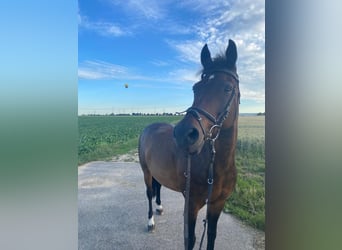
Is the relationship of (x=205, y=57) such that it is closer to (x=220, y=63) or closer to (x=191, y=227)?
(x=220, y=63)

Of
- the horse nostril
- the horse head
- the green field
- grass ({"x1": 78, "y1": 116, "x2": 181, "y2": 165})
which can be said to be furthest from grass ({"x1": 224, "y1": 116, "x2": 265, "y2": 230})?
grass ({"x1": 78, "y1": 116, "x2": 181, "y2": 165})

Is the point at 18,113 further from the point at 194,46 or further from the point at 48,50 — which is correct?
the point at 194,46

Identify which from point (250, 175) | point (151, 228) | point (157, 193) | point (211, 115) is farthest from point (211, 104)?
point (151, 228)

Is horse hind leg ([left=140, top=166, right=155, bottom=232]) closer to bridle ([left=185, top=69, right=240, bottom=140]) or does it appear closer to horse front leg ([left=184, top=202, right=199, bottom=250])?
horse front leg ([left=184, top=202, right=199, bottom=250])

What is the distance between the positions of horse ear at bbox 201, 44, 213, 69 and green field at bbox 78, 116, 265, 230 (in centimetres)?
35

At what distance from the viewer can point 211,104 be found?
1242 mm

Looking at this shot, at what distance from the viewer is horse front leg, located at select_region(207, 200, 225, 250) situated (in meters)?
1.37

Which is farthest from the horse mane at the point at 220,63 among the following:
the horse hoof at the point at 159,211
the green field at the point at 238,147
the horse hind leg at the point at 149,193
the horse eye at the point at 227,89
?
the horse hoof at the point at 159,211

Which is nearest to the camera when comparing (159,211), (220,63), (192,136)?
(192,136)

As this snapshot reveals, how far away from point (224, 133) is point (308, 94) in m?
0.49

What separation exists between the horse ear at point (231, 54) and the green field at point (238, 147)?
32 cm

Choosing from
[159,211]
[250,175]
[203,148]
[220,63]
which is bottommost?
[159,211]

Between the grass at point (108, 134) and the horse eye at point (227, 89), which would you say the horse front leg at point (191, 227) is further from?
the horse eye at point (227, 89)

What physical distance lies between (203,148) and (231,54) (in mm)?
566
